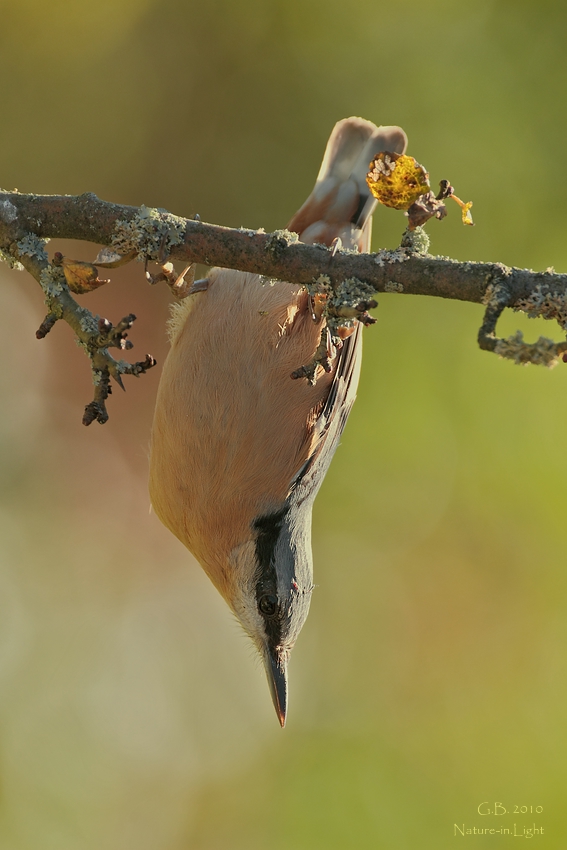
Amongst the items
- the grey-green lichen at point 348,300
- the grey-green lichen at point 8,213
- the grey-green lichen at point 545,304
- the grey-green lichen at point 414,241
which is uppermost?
the grey-green lichen at point 8,213

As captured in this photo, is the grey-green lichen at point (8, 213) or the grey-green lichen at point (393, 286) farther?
the grey-green lichen at point (8, 213)

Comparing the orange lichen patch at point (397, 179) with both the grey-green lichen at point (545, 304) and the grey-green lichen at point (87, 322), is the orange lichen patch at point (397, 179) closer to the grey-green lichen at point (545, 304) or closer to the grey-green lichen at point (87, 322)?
the grey-green lichen at point (545, 304)

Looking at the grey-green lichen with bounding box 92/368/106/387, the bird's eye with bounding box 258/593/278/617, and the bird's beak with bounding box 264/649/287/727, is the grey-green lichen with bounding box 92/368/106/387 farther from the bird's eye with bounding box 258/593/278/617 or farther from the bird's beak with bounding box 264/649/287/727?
the bird's beak with bounding box 264/649/287/727

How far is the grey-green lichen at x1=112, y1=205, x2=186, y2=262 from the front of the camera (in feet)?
4.04

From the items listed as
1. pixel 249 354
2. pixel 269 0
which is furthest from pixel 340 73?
pixel 249 354

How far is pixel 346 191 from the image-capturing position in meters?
2.57

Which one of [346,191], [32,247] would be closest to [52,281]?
[32,247]

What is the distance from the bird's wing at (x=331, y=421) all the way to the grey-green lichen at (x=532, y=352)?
115 cm

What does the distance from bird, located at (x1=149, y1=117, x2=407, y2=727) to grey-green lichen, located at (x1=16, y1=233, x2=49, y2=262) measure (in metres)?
0.80

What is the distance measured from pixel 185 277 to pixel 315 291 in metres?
0.57

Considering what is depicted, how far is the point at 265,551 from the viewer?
7.45 feet

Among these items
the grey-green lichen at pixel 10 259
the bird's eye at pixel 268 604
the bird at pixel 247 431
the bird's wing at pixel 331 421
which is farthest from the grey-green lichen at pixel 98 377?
the bird's eye at pixel 268 604

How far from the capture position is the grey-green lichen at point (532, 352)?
913 millimetres

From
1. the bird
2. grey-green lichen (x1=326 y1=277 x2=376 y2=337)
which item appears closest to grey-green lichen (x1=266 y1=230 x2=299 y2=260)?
grey-green lichen (x1=326 y1=277 x2=376 y2=337)
